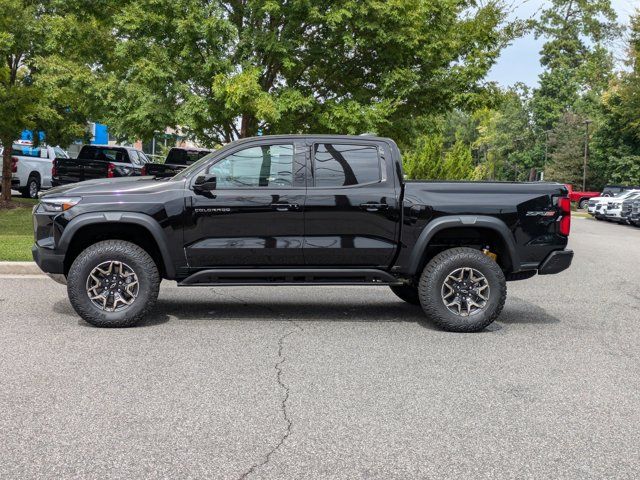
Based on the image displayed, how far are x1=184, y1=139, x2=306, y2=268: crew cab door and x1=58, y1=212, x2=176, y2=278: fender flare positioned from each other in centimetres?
26

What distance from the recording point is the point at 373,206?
7.33 meters

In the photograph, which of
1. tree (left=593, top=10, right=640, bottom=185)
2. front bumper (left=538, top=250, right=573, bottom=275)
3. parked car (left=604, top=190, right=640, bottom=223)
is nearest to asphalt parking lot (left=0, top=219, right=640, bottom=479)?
front bumper (left=538, top=250, right=573, bottom=275)

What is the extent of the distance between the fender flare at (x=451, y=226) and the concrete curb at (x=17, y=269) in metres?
5.85

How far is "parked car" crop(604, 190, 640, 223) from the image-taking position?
116 ft

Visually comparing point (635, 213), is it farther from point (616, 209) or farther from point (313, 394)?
point (313, 394)

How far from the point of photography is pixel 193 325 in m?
7.34

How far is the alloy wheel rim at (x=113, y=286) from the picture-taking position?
23.2 ft

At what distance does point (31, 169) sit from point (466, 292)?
22612mm

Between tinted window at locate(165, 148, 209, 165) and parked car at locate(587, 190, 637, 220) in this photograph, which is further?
parked car at locate(587, 190, 637, 220)

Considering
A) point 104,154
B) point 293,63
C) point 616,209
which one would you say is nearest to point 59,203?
point 293,63

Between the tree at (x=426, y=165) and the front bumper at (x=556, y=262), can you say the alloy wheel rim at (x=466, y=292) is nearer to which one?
the front bumper at (x=556, y=262)

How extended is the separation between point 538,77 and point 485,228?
87.7 metres

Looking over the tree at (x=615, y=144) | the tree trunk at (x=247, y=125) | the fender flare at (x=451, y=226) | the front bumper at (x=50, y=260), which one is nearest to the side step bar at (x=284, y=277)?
the fender flare at (x=451, y=226)

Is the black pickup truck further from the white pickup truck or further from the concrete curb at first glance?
the white pickup truck
